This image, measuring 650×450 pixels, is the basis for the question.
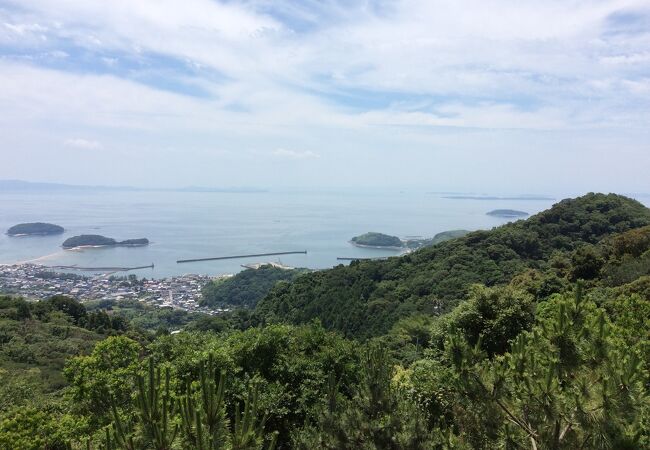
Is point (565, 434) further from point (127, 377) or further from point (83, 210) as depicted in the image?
point (83, 210)

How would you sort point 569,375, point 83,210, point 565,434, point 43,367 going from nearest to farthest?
point 565,434 → point 569,375 → point 43,367 → point 83,210

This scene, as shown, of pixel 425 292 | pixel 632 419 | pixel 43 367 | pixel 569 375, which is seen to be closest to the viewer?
pixel 632 419

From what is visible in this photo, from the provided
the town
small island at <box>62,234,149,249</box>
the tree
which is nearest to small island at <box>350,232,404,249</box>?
the town

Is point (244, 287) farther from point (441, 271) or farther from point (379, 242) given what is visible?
point (379, 242)

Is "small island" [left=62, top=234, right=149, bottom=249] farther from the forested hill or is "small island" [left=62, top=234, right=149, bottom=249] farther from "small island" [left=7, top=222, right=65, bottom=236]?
the forested hill

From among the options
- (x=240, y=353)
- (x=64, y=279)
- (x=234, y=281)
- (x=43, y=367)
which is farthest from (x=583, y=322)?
(x=64, y=279)

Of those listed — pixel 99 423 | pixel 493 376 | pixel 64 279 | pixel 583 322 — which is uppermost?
pixel 583 322
